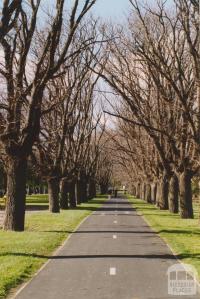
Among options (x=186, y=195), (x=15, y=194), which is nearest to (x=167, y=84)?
(x=186, y=195)

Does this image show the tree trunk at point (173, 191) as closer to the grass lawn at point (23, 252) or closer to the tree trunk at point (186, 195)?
the tree trunk at point (186, 195)

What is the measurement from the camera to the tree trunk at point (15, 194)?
2298 centimetres

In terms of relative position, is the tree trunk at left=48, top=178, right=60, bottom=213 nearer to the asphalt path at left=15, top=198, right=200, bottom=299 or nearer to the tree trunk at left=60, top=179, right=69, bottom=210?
the tree trunk at left=60, top=179, right=69, bottom=210

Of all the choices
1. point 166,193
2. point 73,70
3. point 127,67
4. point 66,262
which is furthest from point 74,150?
point 66,262

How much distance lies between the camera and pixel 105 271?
1297cm

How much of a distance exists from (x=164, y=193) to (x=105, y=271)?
121 ft

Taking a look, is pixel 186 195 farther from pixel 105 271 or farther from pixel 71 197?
pixel 105 271

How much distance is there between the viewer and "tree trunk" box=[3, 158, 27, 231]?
75.4 ft

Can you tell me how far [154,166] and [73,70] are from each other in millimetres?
15999

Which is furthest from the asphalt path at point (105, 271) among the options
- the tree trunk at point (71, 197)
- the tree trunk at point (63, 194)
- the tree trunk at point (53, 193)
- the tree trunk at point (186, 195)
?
the tree trunk at point (71, 197)
